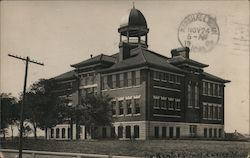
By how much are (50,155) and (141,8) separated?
7231 millimetres

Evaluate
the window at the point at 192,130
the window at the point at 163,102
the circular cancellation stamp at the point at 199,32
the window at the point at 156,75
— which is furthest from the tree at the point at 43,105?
the circular cancellation stamp at the point at 199,32

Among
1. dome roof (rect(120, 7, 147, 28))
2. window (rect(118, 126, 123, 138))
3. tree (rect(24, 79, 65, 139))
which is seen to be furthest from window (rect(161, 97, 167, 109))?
tree (rect(24, 79, 65, 139))

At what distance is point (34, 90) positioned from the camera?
944 inches

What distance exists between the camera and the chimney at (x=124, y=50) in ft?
78.2

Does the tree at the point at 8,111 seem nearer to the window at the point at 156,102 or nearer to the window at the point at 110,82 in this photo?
the window at the point at 110,82

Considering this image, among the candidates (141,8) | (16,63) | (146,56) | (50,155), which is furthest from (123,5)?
(50,155)

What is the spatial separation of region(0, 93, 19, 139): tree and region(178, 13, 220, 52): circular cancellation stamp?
7.60 meters

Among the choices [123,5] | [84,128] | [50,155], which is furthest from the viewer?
[84,128]

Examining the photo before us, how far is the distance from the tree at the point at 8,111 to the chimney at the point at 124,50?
502 centimetres

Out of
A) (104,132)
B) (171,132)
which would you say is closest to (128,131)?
(104,132)

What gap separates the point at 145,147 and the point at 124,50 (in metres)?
4.60

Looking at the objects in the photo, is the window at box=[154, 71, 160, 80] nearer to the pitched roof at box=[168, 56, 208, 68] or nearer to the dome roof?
the pitched roof at box=[168, 56, 208, 68]

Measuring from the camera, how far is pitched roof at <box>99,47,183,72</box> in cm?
2397

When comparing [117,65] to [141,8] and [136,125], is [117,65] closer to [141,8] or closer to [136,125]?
[136,125]
